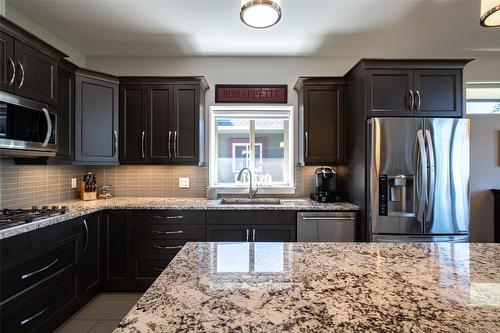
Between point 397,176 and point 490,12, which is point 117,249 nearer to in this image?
point 397,176

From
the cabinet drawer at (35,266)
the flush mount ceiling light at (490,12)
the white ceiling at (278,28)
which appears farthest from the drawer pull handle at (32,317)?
the flush mount ceiling light at (490,12)

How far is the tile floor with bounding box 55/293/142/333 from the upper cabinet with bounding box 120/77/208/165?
4.68 feet

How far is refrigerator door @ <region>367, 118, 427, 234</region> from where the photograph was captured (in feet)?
8.11

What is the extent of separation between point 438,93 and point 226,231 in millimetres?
2538

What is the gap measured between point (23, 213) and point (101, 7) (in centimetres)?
189

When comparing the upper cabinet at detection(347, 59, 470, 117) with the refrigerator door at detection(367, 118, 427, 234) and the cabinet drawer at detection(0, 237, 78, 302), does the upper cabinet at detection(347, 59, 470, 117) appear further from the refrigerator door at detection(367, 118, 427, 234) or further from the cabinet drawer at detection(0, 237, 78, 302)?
the cabinet drawer at detection(0, 237, 78, 302)

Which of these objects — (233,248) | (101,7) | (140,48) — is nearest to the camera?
(233,248)

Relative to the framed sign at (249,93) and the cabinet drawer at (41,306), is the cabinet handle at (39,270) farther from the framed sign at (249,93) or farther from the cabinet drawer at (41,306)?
the framed sign at (249,93)

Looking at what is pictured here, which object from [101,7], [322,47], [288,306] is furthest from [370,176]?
[101,7]

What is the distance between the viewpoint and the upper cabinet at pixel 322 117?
308 centimetres

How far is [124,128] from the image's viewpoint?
119 inches

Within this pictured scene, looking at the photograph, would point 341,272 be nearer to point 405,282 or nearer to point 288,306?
point 405,282

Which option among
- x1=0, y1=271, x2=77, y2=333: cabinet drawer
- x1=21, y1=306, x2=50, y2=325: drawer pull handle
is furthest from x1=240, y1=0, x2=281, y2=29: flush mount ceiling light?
x1=21, y1=306, x2=50, y2=325: drawer pull handle

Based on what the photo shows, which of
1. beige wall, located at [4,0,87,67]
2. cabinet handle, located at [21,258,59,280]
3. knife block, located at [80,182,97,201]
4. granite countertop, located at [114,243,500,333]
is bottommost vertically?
cabinet handle, located at [21,258,59,280]
